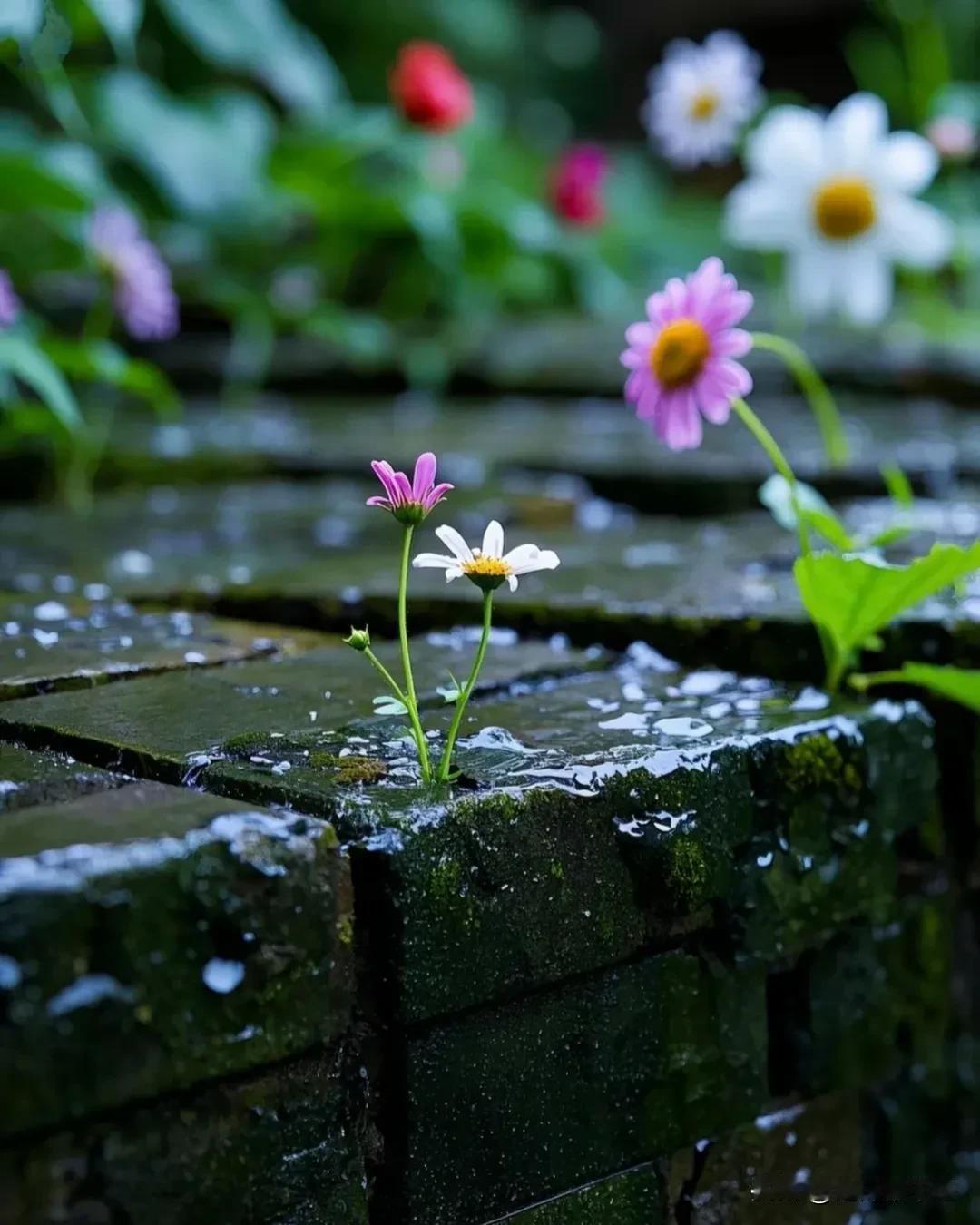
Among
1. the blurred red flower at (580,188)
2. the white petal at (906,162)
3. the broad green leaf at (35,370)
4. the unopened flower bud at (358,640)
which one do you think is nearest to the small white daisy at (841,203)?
the white petal at (906,162)

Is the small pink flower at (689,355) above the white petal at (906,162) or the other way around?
the other way around

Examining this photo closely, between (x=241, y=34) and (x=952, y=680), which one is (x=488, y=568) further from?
(x=241, y=34)

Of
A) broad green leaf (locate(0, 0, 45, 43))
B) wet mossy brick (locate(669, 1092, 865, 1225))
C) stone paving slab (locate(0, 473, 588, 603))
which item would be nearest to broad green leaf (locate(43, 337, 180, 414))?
stone paving slab (locate(0, 473, 588, 603))

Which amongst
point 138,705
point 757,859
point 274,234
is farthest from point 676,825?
point 274,234

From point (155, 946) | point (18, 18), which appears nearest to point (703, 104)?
point (18, 18)

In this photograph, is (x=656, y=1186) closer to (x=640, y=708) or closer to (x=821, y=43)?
(x=640, y=708)

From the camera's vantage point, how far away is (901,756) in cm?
110

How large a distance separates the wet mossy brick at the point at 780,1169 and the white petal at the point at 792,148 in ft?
3.71

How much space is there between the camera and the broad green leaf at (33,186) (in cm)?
201

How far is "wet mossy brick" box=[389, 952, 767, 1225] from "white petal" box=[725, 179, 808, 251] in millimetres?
1137

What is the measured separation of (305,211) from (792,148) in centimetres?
163

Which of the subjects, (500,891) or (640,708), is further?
(640,708)

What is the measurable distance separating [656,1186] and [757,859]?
0.22 m

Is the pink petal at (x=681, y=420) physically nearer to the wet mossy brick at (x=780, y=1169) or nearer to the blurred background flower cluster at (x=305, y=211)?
the wet mossy brick at (x=780, y=1169)
